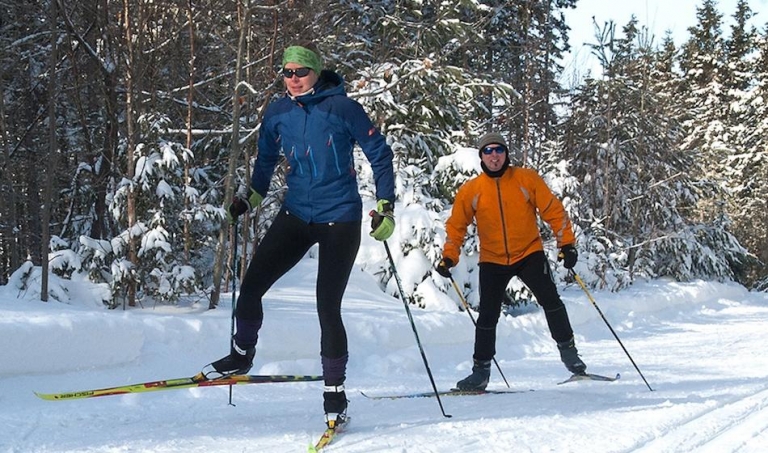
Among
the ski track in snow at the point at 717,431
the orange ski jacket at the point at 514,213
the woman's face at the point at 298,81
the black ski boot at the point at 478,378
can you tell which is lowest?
the black ski boot at the point at 478,378

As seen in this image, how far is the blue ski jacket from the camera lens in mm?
3381

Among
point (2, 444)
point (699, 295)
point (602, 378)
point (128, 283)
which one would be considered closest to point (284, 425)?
point (2, 444)

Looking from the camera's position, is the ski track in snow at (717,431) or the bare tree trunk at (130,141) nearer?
the ski track in snow at (717,431)

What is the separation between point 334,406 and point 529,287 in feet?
7.02

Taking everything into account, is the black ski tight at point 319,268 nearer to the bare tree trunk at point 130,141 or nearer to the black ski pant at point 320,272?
the black ski pant at point 320,272

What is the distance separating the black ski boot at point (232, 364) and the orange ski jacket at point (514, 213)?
1866mm

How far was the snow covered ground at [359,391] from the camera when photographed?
3.26 m

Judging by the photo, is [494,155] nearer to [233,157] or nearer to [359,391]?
[359,391]

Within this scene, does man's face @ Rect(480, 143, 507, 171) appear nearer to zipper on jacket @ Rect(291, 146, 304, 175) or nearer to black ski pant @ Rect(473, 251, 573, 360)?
black ski pant @ Rect(473, 251, 573, 360)

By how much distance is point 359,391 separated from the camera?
15.9 feet

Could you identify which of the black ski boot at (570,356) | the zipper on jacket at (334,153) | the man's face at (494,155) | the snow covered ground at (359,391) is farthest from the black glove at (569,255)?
the zipper on jacket at (334,153)

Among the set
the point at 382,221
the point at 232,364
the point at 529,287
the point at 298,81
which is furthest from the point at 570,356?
the point at 298,81

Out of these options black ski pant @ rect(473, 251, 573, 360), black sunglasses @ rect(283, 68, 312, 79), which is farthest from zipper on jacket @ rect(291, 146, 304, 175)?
black ski pant @ rect(473, 251, 573, 360)

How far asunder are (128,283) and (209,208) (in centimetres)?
116
